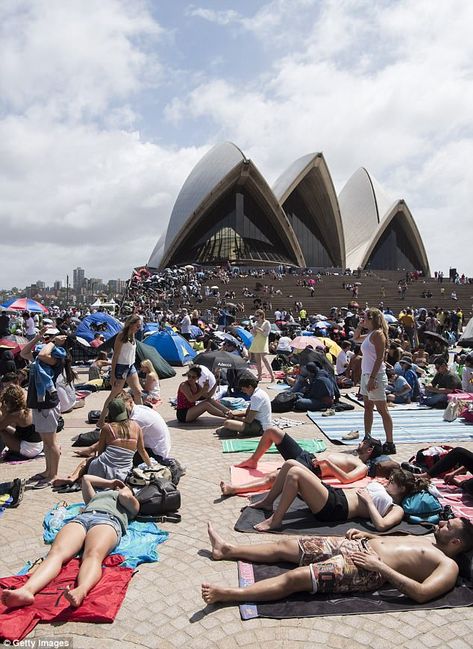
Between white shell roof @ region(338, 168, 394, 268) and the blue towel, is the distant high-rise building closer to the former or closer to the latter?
white shell roof @ region(338, 168, 394, 268)

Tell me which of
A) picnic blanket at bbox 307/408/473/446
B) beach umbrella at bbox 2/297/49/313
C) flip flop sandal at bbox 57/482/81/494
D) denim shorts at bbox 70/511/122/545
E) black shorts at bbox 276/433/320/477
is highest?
beach umbrella at bbox 2/297/49/313

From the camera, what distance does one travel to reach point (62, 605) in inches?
103

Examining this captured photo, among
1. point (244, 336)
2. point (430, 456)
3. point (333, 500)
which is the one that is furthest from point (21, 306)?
point (333, 500)

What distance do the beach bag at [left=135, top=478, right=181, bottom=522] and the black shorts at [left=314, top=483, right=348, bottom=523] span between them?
1.05 meters

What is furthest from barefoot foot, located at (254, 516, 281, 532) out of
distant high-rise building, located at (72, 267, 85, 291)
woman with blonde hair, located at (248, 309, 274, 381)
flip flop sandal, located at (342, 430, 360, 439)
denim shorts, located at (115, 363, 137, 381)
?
distant high-rise building, located at (72, 267, 85, 291)

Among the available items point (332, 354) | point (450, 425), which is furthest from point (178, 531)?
point (332, 354)

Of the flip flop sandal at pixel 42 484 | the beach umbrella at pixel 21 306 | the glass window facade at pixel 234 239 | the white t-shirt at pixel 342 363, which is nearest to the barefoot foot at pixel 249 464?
the flip flop sandal at pixel 42 484

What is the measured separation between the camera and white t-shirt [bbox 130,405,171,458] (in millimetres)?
4559

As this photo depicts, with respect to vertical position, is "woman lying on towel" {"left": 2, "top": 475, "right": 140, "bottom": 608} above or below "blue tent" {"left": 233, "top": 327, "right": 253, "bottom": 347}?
below

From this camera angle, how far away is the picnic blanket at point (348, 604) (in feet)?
8.61

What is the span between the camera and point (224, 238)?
160ft

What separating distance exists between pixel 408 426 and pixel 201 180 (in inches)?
1596

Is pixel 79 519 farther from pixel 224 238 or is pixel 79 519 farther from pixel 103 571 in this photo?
pixel 224 238

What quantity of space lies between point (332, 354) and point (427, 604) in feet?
29.7
